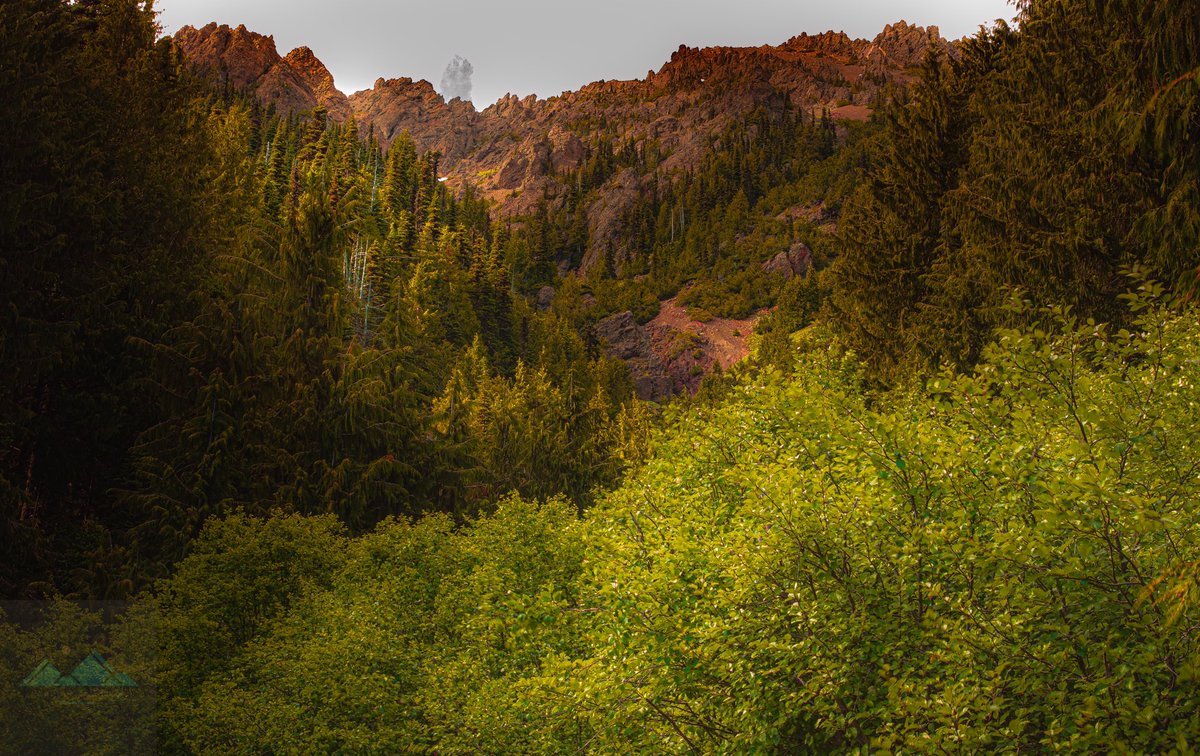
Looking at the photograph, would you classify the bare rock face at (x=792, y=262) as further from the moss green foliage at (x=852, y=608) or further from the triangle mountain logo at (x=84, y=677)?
the triangle mountain logo at (x=84, y=677)

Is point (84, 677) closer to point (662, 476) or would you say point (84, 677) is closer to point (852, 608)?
point (662, 476)

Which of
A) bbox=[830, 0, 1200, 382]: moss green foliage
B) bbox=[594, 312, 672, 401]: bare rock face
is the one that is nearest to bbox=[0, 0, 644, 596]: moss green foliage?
bbox=[830, 0, 1200, 382]: moss green foliage

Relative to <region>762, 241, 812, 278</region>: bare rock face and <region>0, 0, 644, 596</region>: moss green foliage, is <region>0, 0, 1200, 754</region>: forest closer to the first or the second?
<region>0, 0, 644, 596</region>: moss green foliage

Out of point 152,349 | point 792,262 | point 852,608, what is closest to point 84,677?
point 852,608

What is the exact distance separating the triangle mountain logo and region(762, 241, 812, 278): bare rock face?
147093mm

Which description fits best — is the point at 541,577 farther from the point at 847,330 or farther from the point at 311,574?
the point at 847,330

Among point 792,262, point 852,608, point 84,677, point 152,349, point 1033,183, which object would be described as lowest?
point 84,677

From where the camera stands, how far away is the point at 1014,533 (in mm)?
6156

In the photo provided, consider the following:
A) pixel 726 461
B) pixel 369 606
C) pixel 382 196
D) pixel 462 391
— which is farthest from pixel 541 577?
pixel 382 196

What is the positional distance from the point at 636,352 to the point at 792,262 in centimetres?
3676

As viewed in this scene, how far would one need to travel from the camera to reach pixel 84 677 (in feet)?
44.8

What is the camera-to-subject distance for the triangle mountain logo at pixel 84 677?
12992 mm

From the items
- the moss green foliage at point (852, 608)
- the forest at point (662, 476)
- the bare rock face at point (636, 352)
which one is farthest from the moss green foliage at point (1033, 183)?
the bare rock face at point (636, 352)

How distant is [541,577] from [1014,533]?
1199 cm
